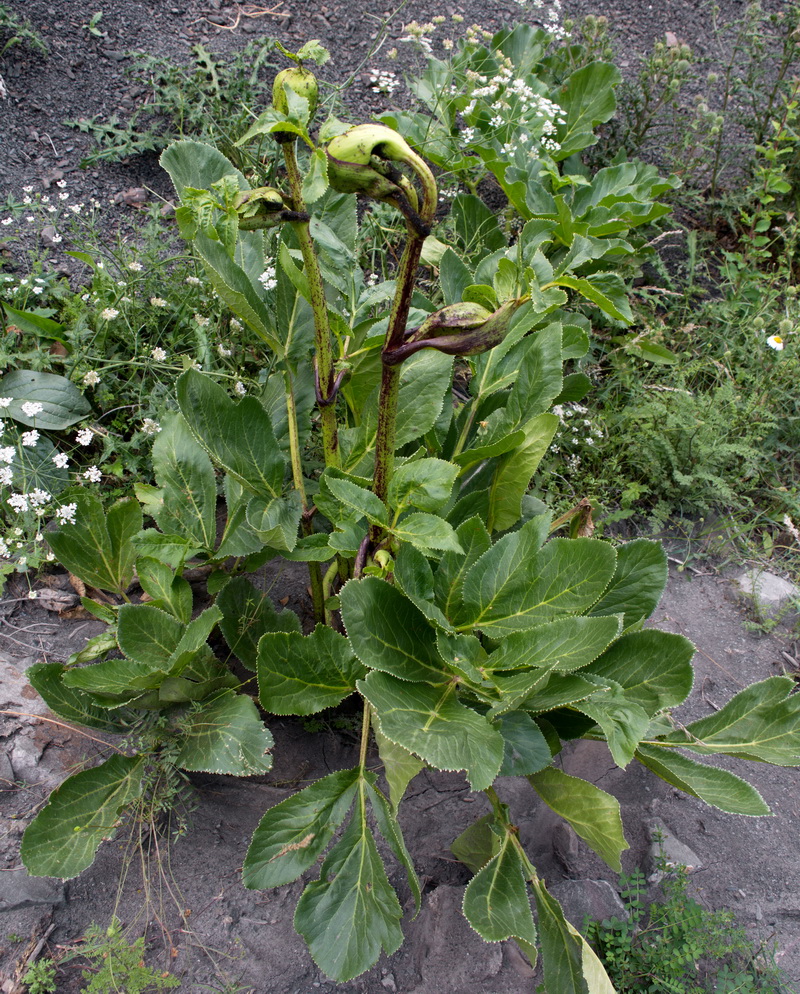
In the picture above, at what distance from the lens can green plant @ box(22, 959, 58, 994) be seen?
151cm

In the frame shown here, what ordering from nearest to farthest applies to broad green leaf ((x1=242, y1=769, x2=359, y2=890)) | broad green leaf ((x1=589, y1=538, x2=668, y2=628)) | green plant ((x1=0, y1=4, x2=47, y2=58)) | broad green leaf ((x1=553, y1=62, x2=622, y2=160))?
broad green leaf ((x1=242, y1=769, x2=359, y2=890)), broad green leaf ((x1=589, y1=538, x2=668, y2=628)), green plant ((x1=0, y1=4, x2=47, y2=58)), broad green leaf ((x1=553, y1=62, x2=622, y2=160))

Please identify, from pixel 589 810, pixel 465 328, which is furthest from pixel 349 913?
pixel 465 328

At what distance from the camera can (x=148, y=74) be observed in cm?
321

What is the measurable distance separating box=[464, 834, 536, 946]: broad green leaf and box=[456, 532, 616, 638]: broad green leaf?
0.50 m

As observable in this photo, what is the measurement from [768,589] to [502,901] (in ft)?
5.63

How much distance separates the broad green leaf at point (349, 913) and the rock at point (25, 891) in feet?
1.98

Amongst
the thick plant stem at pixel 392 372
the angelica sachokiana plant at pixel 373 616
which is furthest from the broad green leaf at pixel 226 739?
the thick plant stem at pixel 392 372

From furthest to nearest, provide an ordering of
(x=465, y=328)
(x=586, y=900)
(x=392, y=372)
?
(x=586, y=900) → (x=392, y=372) → (x=465, y=328)

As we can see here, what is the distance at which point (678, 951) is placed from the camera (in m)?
1.69

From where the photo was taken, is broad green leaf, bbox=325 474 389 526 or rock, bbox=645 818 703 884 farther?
rock, bbox=645 818 703 884

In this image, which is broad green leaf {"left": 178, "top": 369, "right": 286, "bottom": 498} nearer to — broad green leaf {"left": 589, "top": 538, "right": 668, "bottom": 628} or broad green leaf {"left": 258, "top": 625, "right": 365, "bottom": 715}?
broad green leaf {"left": 258, "top": 625, "right": 365, "bottom": 715}

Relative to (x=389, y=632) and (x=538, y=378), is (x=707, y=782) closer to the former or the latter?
(x=389, y=632)

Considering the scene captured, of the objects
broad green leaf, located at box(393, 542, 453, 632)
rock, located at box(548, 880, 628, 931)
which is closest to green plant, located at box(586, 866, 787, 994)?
rock, located at box(548, 880, 628, 931)

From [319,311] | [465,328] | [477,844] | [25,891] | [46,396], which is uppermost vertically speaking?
[465,328]
